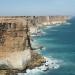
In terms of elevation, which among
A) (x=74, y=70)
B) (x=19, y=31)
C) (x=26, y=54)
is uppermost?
(x=19, y=31)

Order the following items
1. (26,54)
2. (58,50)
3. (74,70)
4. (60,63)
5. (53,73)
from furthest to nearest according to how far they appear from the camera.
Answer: (58,50)
(60,63)
(74,70)
(53,73)
(26,54)

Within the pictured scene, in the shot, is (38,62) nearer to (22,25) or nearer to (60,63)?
(60,63)

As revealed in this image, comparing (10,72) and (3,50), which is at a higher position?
(3,50)

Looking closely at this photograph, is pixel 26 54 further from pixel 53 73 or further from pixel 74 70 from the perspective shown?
pixel 74 70

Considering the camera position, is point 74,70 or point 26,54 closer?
point 26,54

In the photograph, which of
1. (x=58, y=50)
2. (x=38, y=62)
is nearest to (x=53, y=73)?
(x=38, y=62)

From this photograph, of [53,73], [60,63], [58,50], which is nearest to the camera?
[53,73]

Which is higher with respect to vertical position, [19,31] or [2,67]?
[19,31]

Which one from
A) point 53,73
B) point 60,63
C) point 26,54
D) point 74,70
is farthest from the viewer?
point 60,63

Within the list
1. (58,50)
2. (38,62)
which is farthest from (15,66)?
(58,50)
